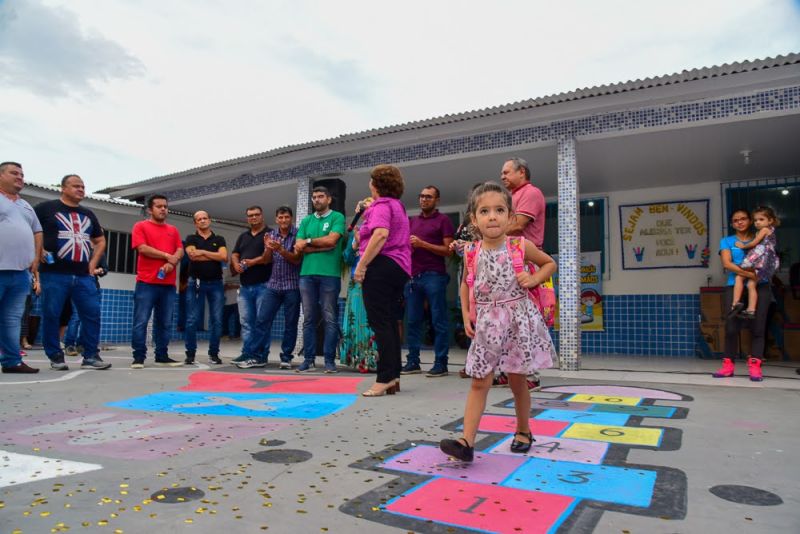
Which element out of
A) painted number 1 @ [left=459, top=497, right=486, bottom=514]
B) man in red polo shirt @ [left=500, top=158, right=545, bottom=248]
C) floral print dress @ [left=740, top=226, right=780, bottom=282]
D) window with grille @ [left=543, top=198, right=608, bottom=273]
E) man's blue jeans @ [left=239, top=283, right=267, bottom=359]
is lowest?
painted number 1 @ [left=459, top=497, right=486, bottom=514]

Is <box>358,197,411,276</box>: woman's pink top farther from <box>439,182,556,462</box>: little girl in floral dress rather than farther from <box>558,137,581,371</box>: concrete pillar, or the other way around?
<box>558,137,581,371</box>: concrete pillar

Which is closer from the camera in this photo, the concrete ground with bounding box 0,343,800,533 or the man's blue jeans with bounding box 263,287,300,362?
the concrete ground with bounding box 0,343,800,533

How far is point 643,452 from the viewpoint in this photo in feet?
7.97

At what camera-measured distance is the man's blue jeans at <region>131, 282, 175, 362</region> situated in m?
5.96

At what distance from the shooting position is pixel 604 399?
4.05 meters

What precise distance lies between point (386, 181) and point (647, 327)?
22.9ft

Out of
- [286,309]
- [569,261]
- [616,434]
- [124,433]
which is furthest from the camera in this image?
[569,261]

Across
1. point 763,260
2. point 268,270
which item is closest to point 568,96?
point 763,260

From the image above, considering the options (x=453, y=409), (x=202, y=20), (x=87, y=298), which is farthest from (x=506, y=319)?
(x=87, y=298)

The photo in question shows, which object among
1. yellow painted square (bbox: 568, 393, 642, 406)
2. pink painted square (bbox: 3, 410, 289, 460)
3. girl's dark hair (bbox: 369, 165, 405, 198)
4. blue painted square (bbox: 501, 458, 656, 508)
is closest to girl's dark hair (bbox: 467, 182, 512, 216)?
blue painted square (bbox: 501, 458, 656, 508)

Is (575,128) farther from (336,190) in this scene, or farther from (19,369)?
(19,369)

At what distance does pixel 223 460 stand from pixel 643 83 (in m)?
5.97

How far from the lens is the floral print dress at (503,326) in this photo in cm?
241

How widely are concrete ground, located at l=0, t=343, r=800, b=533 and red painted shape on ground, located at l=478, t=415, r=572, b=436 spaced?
0.02 m
